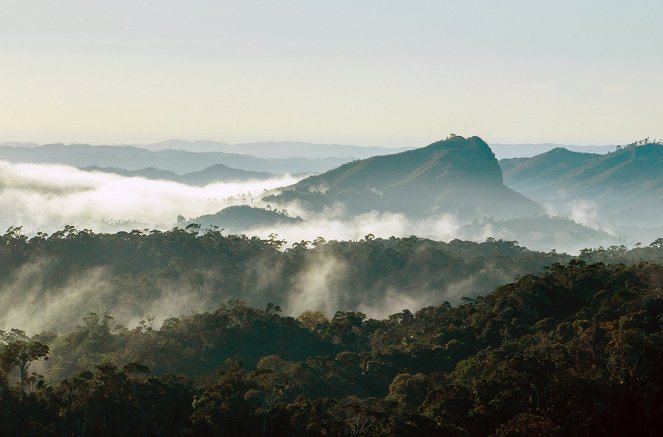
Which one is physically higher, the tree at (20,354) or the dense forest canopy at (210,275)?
the tree at (20,354)

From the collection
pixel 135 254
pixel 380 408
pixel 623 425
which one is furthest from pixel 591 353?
pixel 135 254

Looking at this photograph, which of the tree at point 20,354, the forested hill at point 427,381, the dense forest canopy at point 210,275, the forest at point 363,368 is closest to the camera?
the forested hill at point 427,381

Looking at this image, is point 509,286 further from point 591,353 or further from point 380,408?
point 380,408

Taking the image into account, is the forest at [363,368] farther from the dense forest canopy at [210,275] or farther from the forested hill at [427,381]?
the dense forest canopy at [210,275]

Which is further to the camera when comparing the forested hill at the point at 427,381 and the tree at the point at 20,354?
the tree at the point at 20,354

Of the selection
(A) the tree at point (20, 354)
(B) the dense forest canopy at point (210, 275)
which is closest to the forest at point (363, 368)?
(A) the tree at point (20, 354)

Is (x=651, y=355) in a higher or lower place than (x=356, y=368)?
higher

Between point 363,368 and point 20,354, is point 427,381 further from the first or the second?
point 20,354
